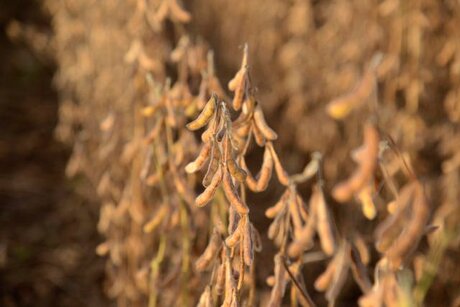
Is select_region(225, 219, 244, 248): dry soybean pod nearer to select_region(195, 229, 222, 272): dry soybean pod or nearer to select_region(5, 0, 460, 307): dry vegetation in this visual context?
select_region(5, 0, 460, 307): dry vegetation

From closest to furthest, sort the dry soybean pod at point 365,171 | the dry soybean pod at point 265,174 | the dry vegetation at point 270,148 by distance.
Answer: the dry soybean pod at point 365,171 → the dry vegetation at point 270,148 → the dry soybean pod at point 265,174

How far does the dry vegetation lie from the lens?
87cm

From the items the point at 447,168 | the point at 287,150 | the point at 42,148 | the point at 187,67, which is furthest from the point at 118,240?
the point at 42,148

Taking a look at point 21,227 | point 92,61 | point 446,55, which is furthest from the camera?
point 21,227

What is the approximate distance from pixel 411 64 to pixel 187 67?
101 centimetres

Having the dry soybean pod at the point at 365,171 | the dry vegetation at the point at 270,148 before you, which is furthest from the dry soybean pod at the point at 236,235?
the dry soybean pod at the point at 365,171

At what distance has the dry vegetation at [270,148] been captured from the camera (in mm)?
872

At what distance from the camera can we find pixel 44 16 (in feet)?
14.8

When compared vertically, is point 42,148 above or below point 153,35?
above

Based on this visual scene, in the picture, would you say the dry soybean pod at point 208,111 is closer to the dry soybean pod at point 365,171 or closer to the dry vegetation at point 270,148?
the dry vegetation at point 270,148

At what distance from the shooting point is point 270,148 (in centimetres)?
99

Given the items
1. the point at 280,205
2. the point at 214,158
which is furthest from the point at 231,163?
the point at 280,205

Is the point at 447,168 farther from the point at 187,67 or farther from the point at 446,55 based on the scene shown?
the point at 187,67

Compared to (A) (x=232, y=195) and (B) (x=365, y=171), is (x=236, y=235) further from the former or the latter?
(B) (x=365, y=171)
